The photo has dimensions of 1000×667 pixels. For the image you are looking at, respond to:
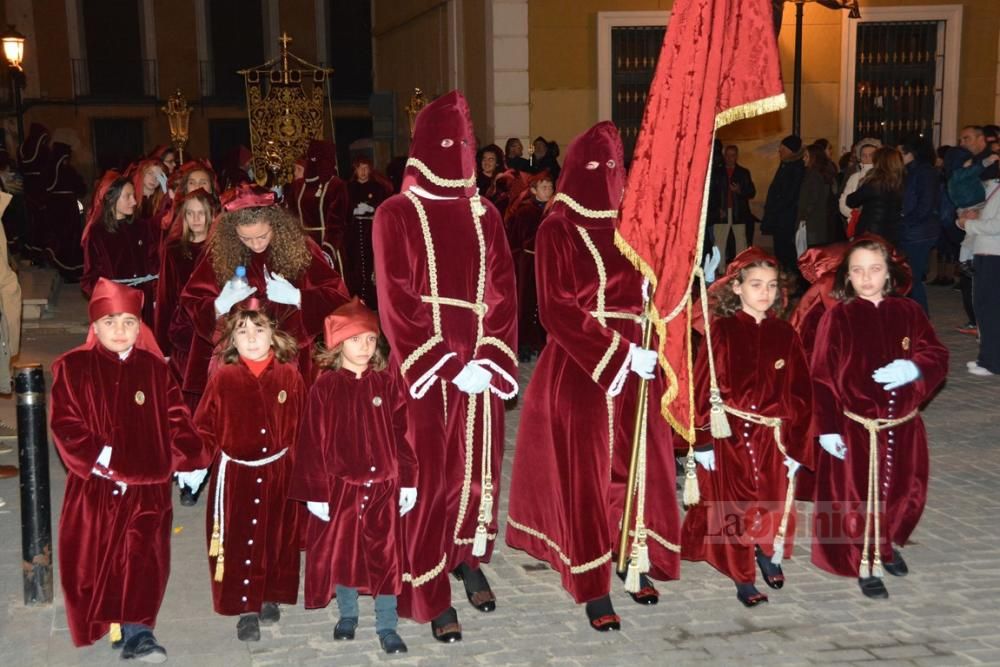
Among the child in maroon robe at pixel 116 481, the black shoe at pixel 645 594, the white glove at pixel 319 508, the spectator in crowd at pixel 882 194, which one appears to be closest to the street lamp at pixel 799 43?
the spectator in crowd at pixel 882 194

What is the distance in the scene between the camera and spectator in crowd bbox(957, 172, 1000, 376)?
11.2 meters

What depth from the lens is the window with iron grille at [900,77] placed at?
1916cm

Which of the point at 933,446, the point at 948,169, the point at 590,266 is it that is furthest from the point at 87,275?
the point at 948,169

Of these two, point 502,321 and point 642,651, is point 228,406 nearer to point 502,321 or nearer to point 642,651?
point 502,321

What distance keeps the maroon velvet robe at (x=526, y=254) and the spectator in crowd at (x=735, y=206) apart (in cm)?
530

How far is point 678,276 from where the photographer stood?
5391 millimetres

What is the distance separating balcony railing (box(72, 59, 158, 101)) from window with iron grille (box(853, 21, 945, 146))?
2163 cm

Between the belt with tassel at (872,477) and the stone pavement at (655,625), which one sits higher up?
the belt with tassel at (872,477)

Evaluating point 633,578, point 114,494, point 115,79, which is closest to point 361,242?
point 114,494

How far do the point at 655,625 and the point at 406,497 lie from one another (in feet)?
4.26

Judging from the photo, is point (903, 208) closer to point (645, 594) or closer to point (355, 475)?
point (645, 594)

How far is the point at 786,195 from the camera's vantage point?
604 inches

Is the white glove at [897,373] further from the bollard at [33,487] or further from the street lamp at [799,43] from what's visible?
the street lamp at [799,43]

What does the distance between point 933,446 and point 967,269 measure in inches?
163
